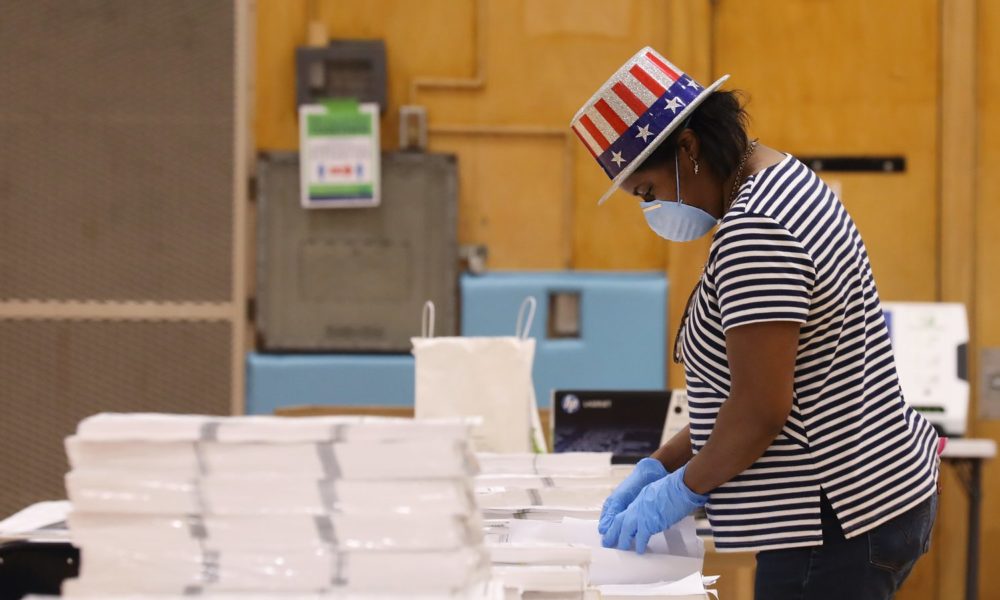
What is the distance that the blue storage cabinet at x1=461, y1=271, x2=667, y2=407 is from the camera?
3.65 m

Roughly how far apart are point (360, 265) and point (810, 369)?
8.60 ft

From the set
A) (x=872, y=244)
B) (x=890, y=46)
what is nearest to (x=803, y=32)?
(x=890, y=46)

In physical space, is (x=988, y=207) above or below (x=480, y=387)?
above

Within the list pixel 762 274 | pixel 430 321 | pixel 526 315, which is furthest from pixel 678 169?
pixel 526 315

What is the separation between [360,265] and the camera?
3.68 meters

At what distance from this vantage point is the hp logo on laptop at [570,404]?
7.25 feet

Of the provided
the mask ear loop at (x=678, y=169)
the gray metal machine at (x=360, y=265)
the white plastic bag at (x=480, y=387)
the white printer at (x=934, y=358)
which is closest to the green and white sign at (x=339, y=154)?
the gray metal machine at (x=360, y=265)

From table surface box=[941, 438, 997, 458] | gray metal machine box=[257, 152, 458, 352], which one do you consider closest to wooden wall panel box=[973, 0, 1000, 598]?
table surface box=[941, 438, 997, 458]

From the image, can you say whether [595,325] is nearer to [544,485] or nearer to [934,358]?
[934,358]

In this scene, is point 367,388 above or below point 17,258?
below

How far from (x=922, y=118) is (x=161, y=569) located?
3543 mm

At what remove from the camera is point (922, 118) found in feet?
12.4

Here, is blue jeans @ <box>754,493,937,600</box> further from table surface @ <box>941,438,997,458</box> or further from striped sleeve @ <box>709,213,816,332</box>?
table surface @ <box>941,438,997,458</box>

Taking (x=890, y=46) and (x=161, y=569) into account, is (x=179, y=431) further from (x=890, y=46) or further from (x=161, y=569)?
(x=890, y=46)
